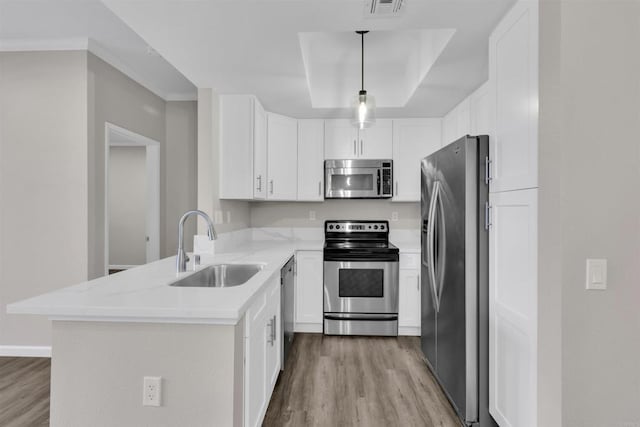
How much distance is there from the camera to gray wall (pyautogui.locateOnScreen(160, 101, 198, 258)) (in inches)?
158

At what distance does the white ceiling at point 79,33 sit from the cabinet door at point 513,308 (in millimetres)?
2928

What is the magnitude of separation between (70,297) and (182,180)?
2826 mm

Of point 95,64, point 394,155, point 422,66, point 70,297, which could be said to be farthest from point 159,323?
point 394,155

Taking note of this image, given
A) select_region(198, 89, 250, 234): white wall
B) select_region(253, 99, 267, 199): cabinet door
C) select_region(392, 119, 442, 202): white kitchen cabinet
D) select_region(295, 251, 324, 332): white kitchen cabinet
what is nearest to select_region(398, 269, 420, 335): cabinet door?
select_region(295, 251, 324, 332): white kitchen cabinet

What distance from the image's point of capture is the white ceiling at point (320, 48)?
1.73 m

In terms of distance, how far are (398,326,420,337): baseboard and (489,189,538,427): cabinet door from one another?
5.05ft

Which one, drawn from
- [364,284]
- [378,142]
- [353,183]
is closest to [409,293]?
[364,284]

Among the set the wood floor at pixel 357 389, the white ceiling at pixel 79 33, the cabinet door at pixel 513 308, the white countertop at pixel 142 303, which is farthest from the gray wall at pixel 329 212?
the white countertop at pixel 142 303

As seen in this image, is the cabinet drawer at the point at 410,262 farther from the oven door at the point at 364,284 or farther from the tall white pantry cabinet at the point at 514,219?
A: the tall white pantry cabinet at the point at 514,219
